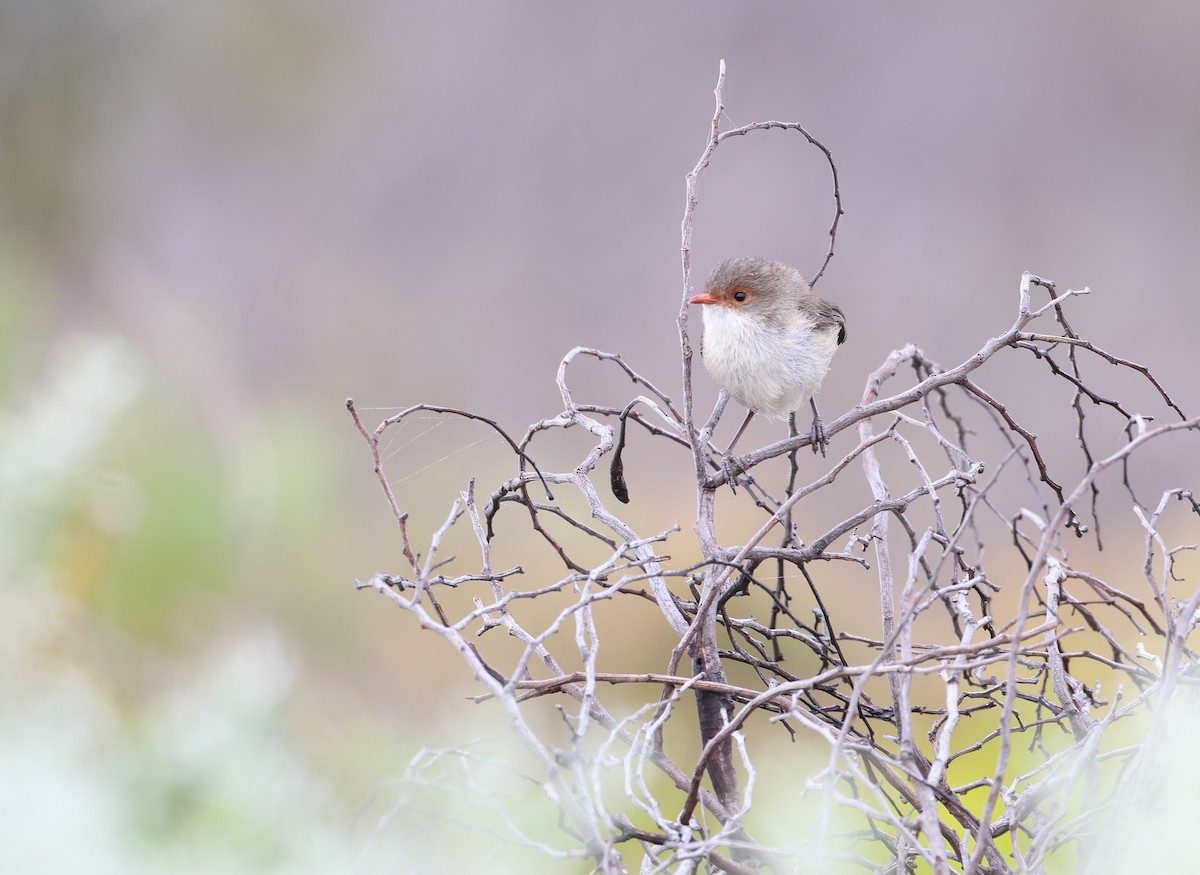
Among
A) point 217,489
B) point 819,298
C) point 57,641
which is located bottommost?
point 57,641

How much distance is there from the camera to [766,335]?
1.50m

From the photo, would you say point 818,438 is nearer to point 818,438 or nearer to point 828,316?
point 818,438

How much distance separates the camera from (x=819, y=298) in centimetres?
170

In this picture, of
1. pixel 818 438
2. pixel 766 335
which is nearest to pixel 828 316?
pixel 766 335

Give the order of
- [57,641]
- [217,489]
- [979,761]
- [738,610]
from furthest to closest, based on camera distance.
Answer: [738,610] → [217,489] → [979,761] → [57,641]

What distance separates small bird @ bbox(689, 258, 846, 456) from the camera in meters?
1.42

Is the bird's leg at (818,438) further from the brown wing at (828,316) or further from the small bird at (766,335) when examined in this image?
the brown wing at (828,316)

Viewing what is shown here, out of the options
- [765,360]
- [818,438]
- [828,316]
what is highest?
[828,316]

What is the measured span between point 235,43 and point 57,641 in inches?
144

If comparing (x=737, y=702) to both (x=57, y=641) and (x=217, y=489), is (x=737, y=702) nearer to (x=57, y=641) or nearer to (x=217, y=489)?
(x=57, y=641)

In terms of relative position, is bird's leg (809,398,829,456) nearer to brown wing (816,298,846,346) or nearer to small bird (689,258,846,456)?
small bird (689,258,846,456)

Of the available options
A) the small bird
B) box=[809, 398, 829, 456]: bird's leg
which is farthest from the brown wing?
box=[809, 398, 829, 456]: bird's leg

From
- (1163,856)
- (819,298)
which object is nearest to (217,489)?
(819,298)

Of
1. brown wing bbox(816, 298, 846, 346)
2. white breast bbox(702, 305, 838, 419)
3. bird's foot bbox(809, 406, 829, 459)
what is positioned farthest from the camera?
brown wing bbox(816, 298, 846, 346)
